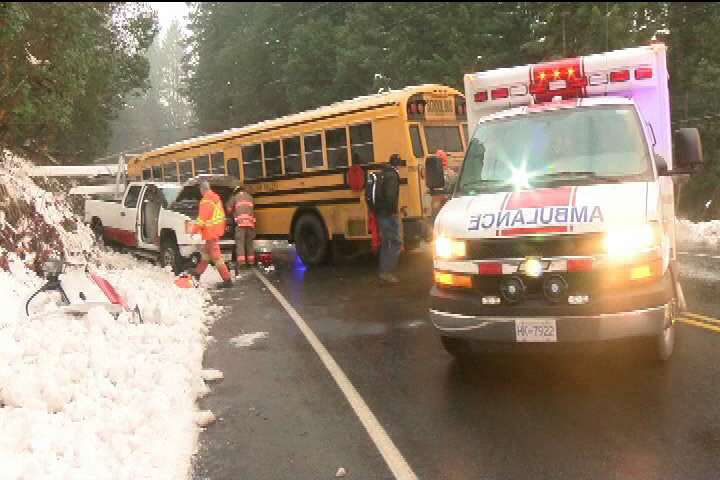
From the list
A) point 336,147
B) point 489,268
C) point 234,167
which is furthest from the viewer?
point 234,167

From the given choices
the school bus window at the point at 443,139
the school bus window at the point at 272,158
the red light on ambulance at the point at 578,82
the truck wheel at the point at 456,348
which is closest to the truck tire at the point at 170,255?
the school bus window at the point at 272,158

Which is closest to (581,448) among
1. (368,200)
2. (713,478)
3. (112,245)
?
(713,478)

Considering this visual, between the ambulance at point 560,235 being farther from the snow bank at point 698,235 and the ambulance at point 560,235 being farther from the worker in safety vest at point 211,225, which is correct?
the snow bank at point 698,235

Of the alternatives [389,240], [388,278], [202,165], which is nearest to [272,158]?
[202,165]

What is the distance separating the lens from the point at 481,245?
5.31 meters

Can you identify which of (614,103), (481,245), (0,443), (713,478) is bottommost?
(713,478)

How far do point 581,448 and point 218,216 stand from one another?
813cm

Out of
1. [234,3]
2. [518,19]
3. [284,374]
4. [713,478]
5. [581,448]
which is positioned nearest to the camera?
[713,478]

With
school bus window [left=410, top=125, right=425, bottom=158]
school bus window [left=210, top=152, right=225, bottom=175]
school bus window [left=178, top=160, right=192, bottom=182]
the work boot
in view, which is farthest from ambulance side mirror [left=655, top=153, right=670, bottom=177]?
school bus window [left=178, top=160, right=192, bottom=182]

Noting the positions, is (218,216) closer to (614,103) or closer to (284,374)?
(284,374)

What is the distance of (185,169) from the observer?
58.6ft

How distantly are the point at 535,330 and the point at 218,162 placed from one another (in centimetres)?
1267

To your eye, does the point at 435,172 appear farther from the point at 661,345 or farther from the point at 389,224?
the point at 389,224

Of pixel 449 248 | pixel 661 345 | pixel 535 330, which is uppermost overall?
pixel 449 248
